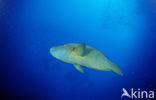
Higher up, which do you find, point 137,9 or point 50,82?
point 137,9

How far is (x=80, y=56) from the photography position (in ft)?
7.93

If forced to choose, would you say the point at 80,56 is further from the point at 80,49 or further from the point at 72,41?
the point at 72,41

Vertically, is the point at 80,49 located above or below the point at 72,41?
below

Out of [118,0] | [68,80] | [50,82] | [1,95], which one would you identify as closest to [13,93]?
[1,95]

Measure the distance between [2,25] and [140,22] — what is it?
158 centimetres

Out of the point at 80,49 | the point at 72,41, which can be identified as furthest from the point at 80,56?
the point at 72,41

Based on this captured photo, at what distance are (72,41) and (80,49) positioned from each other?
521 mm

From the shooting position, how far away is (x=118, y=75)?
9.07 feet

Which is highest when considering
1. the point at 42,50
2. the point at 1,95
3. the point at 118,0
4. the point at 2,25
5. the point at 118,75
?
the point at 118,0

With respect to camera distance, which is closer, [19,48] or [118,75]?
[118,75]

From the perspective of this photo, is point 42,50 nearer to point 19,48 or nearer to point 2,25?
point 19,48

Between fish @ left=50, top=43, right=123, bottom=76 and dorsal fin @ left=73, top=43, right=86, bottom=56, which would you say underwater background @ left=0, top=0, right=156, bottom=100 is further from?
dorsal fin @ left=73, top=43, right=86, bottom=56

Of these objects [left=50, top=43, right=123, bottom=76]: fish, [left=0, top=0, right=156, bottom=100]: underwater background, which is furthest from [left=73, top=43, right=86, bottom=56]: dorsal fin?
[left=0, top=0, right=156, bottom=100]: underwater background

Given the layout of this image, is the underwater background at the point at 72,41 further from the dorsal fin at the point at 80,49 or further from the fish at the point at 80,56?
the dorsal fin at the point at 80,49
